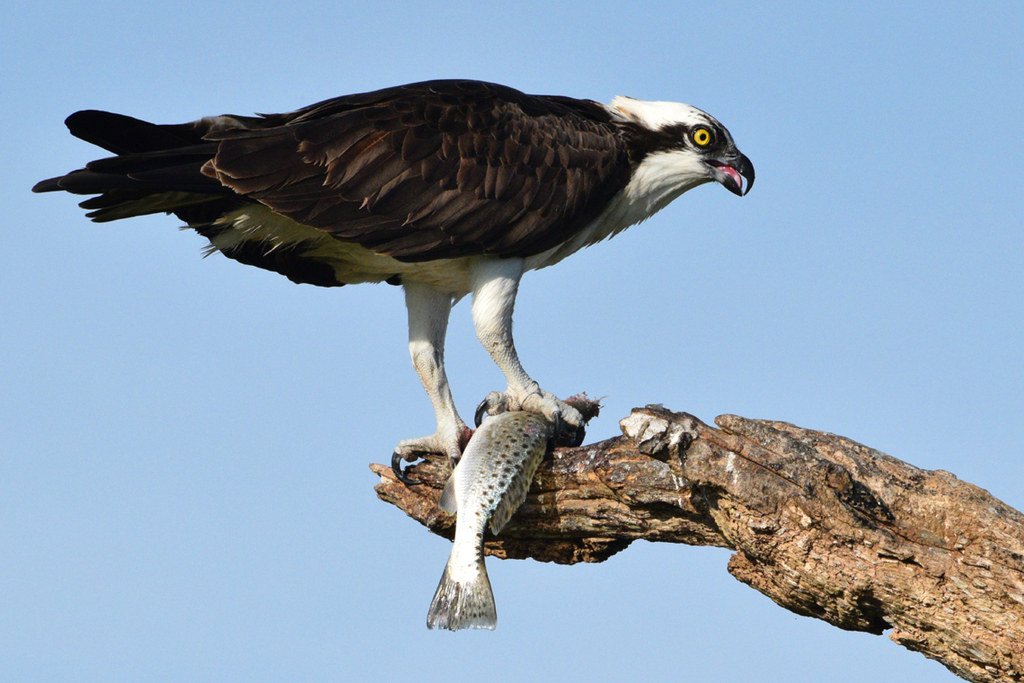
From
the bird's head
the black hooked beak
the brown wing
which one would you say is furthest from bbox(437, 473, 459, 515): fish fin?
the black hooked beak

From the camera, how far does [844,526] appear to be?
509 cm

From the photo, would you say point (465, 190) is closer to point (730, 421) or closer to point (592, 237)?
point (592, 237)

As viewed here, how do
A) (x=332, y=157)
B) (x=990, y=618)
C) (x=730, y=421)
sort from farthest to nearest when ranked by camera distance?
(x=332, y=157) < (x=730, y=421) < (x=990, y=618)

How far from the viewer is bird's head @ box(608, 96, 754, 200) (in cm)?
684

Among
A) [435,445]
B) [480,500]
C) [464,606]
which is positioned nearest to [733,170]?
[435,445]

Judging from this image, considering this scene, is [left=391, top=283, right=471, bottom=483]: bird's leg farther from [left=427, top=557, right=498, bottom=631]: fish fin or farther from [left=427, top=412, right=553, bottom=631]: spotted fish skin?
[left=427, top=557, right=498, bottom=631]: fish fin

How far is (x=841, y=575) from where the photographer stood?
5.06 m

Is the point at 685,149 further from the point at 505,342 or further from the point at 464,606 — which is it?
the point at 464,606

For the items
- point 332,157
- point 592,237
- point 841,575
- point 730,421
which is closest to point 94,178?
point 332,157

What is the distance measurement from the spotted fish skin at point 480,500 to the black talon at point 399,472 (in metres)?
0.44

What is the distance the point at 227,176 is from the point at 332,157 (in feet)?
2.10

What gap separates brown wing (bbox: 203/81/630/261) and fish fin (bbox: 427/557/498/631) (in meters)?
1.97

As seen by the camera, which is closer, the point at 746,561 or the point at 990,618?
the point at 990,618

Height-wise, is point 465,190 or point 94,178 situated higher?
point 465,190
